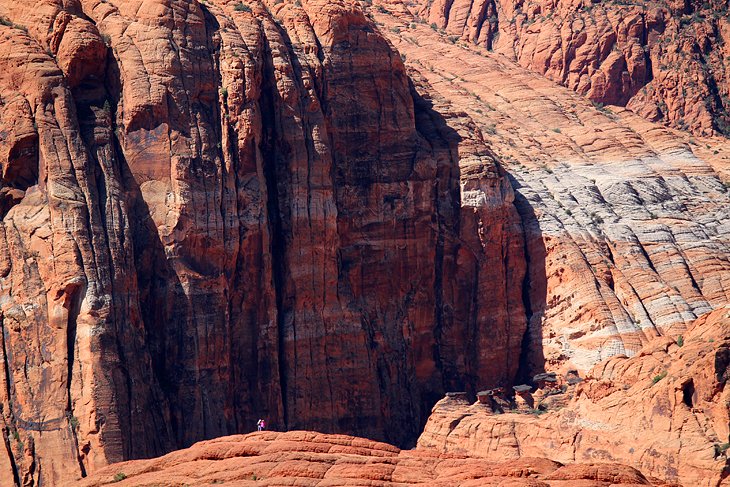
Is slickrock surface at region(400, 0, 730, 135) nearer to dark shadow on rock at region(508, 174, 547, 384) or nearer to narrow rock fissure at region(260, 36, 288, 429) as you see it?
dark shadow on rock at region(508, 174, 547, 384)

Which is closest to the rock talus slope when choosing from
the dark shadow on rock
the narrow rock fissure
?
the narrow rock fissure

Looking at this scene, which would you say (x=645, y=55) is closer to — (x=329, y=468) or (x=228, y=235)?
(x=228, y=235)

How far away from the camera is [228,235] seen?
72.0 m

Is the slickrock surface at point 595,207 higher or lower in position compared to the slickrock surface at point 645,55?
lower

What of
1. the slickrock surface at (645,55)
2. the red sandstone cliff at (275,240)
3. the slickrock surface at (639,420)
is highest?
the slickrock surface at (645,55)

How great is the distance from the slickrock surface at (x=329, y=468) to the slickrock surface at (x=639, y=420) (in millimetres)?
7570

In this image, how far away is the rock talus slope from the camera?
66312mm

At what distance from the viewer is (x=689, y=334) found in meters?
Result: 70.6

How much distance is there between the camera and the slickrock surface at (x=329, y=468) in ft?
185

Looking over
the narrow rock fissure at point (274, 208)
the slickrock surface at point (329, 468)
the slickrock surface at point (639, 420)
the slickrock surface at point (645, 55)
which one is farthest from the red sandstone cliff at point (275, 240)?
the slickrock surface at point (645, 55)

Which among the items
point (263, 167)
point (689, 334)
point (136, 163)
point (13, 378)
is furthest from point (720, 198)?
→ point (13, 378)

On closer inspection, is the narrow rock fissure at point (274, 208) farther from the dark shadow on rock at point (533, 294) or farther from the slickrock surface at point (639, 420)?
the dark shadow on rock at point (533, 294)

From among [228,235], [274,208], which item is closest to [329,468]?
[228,235]

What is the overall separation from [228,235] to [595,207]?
19894 mm
